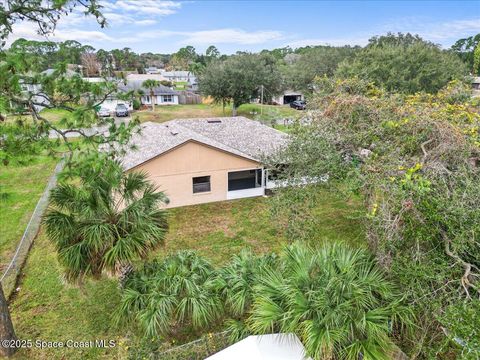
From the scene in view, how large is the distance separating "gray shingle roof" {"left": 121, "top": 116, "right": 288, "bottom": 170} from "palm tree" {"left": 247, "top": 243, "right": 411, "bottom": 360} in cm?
845

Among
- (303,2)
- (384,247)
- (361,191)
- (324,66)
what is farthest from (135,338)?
(324,66)

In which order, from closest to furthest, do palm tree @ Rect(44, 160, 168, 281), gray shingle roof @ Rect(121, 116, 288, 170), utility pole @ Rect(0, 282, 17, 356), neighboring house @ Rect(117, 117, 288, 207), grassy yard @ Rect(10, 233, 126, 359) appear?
palm tree @ Rect(44, 160, 168, 281) < utility pole @ Rect(0, 282, 17, 356) < grassy yard @ Rect(10, 233, 126, 359) < neighboring house @ Rect(117, 117, 288, 207) < gray shingle roof @ Rect(121, 116, 288, 170)

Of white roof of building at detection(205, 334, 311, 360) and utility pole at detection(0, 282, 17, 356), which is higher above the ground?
white roof of building at detection(205, 334, 311, 360)

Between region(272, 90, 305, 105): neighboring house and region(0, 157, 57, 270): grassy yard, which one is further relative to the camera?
region(272, 90, 305, 105): neighboring house

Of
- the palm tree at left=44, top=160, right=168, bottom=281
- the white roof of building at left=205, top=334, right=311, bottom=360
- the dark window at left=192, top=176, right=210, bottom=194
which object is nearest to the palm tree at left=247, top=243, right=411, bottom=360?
the white roof of building at left=205, top=334, right=311, bottom=360

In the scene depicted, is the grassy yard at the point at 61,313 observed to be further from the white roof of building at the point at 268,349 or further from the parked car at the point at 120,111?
the parked car at the point at 120,111

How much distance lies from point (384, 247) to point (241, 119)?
2002 cm

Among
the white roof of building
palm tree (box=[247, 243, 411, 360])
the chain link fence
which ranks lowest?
the chain link fence

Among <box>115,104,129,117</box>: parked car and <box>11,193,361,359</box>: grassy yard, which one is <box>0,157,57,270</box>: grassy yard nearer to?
<box>11,193,361,359</box>: grassy yard

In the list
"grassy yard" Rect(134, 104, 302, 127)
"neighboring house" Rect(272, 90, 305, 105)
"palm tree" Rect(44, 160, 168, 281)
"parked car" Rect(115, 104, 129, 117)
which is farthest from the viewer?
"neighboring house" Rect(272, 90, 305, 105)

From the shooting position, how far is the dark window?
18547 millimetres

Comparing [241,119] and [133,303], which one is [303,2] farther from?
[133,303]

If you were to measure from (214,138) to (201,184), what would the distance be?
387cm

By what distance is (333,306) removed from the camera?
6.71m
